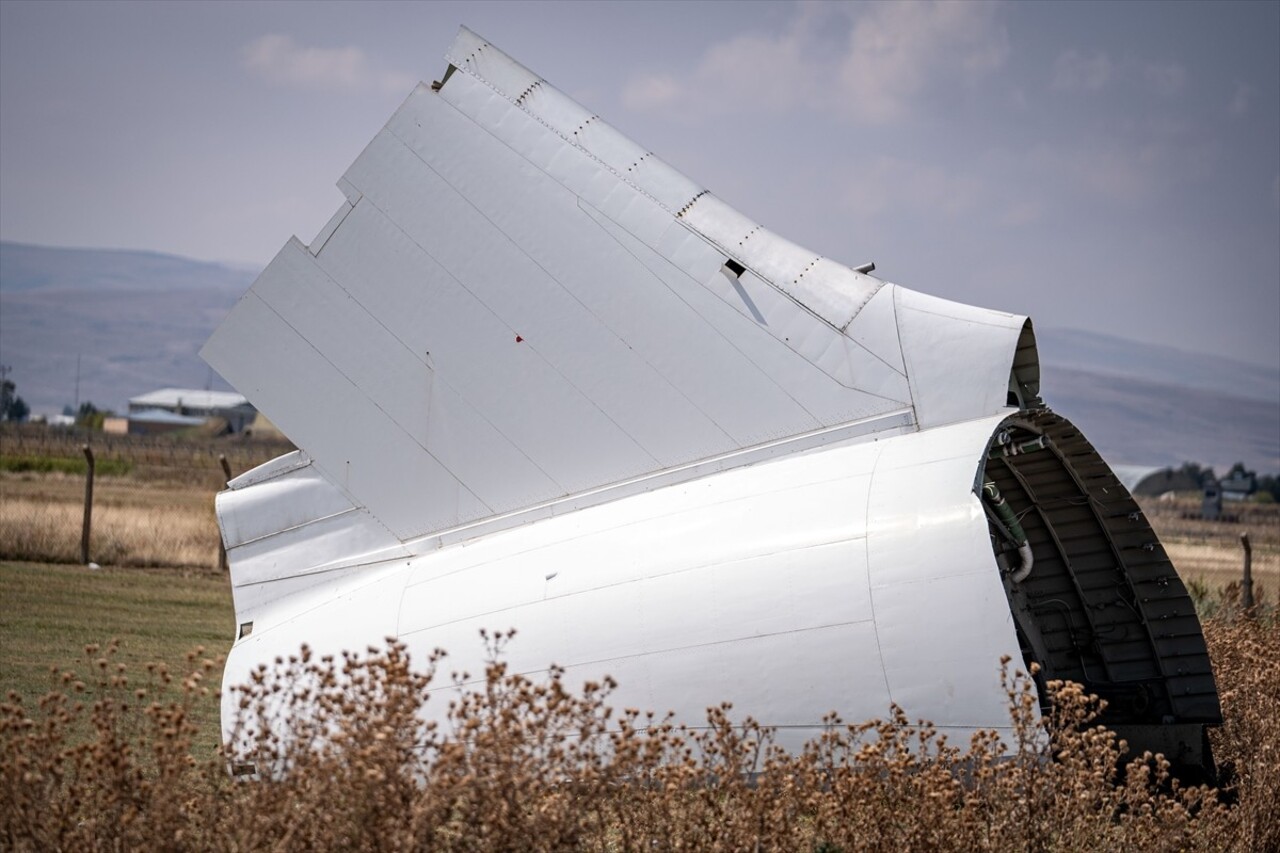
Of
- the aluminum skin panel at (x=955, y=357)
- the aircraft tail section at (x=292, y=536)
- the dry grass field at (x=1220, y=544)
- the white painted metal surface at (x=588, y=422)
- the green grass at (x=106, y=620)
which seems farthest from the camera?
the dry grass field at (x=1220, y=544)

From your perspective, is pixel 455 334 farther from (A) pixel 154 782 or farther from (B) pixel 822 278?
(A) pixel 154 782

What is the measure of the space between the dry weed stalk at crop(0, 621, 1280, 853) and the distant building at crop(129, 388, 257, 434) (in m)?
111

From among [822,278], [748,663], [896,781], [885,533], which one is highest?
[822,278]

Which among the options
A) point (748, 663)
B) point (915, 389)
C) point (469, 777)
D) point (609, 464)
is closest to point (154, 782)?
point (469, 777)

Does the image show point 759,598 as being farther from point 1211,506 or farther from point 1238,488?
point 1238,488

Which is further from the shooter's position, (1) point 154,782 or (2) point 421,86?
(2) point 421,86

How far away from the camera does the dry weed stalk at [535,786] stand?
467 centimetres

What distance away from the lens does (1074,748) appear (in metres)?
6.14

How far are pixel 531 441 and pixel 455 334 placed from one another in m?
0.83

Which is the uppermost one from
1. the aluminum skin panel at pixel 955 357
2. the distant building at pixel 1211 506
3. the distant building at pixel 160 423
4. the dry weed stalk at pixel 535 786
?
the distant building at pixel 160 423

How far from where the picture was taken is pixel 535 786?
16.5ft

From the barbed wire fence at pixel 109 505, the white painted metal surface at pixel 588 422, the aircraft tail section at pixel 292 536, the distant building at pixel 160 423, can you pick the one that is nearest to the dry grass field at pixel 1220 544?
the white painted metal surface at pixel 588 422

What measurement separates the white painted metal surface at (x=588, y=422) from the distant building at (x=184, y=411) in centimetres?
10773

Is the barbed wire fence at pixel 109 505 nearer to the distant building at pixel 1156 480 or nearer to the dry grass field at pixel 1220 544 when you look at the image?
the dry grass field at pixel 1220 544
